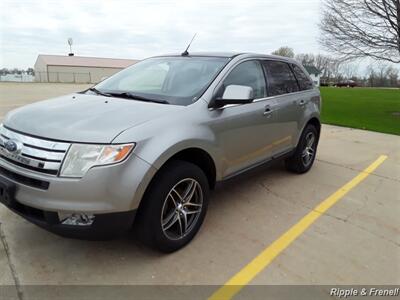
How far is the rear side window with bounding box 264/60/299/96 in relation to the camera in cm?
430

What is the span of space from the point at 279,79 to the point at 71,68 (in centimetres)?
6397

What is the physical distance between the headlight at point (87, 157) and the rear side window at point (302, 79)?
351 cm

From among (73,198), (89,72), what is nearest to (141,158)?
(73,198)

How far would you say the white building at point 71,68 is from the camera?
2381 inches

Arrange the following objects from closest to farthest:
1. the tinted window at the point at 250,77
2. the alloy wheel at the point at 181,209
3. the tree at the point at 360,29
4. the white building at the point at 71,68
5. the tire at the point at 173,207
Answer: the tire at the point at 173,207
the alloy wheel at the point at 181,209
the tinted window at the point at 250,77
the tree at the point at 360,29
the white building at the point at 71,68

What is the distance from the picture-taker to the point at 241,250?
310 centimetres

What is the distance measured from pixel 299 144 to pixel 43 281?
3.80 m

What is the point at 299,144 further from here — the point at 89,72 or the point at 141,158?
the point at 89,72

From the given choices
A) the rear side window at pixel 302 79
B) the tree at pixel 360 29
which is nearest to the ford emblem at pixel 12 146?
the rear side window at pixel 302 79

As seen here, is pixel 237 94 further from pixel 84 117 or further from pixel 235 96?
pixel 84 117

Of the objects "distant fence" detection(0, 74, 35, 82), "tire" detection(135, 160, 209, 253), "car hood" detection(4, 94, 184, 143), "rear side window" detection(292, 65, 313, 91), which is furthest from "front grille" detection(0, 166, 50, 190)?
"distant fence" detection(0, 74, 35, 82)

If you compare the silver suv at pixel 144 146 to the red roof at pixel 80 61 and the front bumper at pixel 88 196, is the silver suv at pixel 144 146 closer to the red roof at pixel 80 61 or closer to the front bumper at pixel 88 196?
the front bumper at pixel 88 196

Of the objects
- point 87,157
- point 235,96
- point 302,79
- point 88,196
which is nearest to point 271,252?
point 235,96

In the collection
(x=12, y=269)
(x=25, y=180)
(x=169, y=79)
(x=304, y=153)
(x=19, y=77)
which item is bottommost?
(x=12, y=269)
